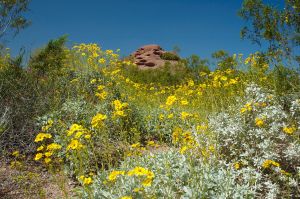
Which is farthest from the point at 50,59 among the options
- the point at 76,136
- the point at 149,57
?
the point at 149,57

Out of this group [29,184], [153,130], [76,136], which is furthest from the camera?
[153,130]

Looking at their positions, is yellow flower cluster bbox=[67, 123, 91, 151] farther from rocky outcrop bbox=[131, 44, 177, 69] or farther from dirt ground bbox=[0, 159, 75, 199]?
rocky outcrop bbox=[131, 44, 177, 69]

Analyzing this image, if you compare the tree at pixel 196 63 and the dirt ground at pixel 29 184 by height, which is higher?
the tree at pixel 196 63

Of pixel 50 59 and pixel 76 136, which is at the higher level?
pixel 50 59

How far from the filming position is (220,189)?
306 cm

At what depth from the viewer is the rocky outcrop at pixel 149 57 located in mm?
30250

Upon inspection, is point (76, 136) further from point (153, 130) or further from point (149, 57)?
point (149, 57)

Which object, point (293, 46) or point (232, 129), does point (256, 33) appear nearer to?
point (293, 46)

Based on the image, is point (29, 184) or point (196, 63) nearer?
point (29, 184)

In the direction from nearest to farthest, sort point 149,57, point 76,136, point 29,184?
1. point 76,136
2. point 29,184
3. point 149,57

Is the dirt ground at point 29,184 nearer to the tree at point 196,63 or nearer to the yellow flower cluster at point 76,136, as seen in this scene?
the yellow flower cluster at point 76,136

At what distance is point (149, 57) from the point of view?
32.4 m

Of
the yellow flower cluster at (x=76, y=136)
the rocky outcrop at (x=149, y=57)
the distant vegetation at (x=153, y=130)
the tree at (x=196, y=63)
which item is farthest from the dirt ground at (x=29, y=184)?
the rocky outcrop at (x=149, y=57)

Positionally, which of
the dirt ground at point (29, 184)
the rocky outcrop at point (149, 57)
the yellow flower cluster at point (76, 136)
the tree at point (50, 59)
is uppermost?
the rocky outcrop at point (149, 57)
